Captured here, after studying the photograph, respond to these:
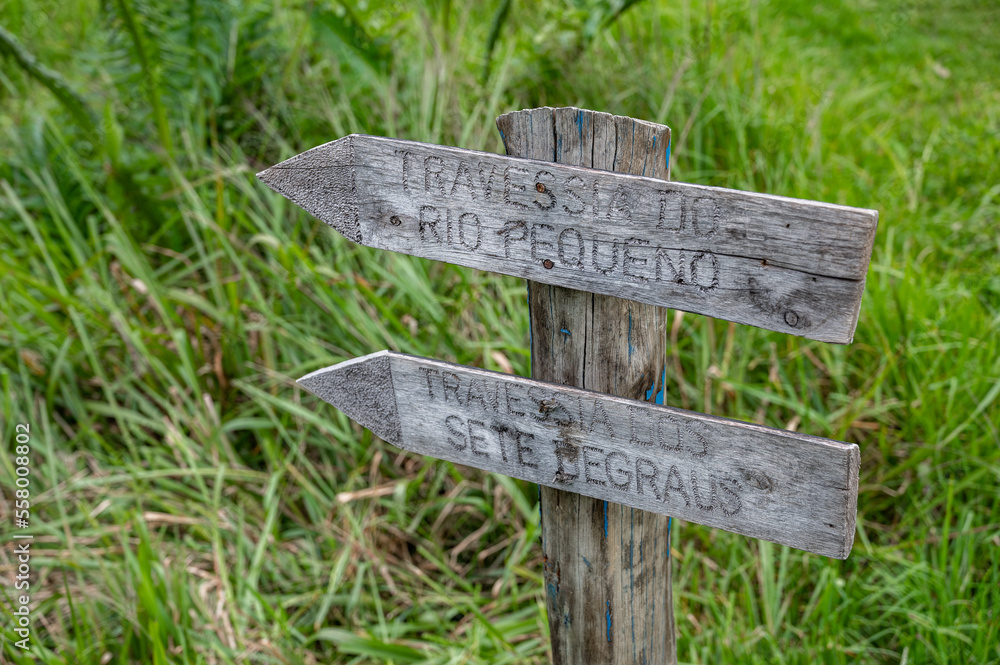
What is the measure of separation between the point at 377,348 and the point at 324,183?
1248 mm

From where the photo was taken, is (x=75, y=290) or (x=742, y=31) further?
(x=742, y=31)

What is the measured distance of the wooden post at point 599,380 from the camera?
1041 mm

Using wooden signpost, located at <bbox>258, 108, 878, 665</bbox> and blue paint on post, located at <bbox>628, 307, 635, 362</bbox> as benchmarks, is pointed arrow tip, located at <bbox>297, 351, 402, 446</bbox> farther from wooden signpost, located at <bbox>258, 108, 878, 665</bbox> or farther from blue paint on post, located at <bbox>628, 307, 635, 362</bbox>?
blue paint on post, located at <bbox>628, 307, 635, 362</bbox>

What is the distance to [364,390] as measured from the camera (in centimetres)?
130

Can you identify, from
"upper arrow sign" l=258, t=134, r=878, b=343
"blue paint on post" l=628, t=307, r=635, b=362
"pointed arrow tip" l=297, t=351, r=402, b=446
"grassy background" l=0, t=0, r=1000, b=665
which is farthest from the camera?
"grassy background" l=0, t=0, r=1000, b=665

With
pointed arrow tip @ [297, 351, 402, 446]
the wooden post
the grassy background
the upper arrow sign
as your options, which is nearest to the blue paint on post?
the wooden post

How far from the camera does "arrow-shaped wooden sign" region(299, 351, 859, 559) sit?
39.9 inches

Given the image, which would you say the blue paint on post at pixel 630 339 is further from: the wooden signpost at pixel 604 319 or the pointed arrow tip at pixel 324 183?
the pointed arrow tip at pixel 324 183

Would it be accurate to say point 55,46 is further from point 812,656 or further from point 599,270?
point 812,656

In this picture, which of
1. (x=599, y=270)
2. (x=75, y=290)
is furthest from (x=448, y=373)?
(x=75, y=290)

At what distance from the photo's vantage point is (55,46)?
429 centimetres

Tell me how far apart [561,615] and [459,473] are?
965 mm

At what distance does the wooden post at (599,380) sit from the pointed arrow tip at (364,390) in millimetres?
259

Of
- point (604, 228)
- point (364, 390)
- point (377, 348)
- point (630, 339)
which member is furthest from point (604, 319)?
point (377, 348)
